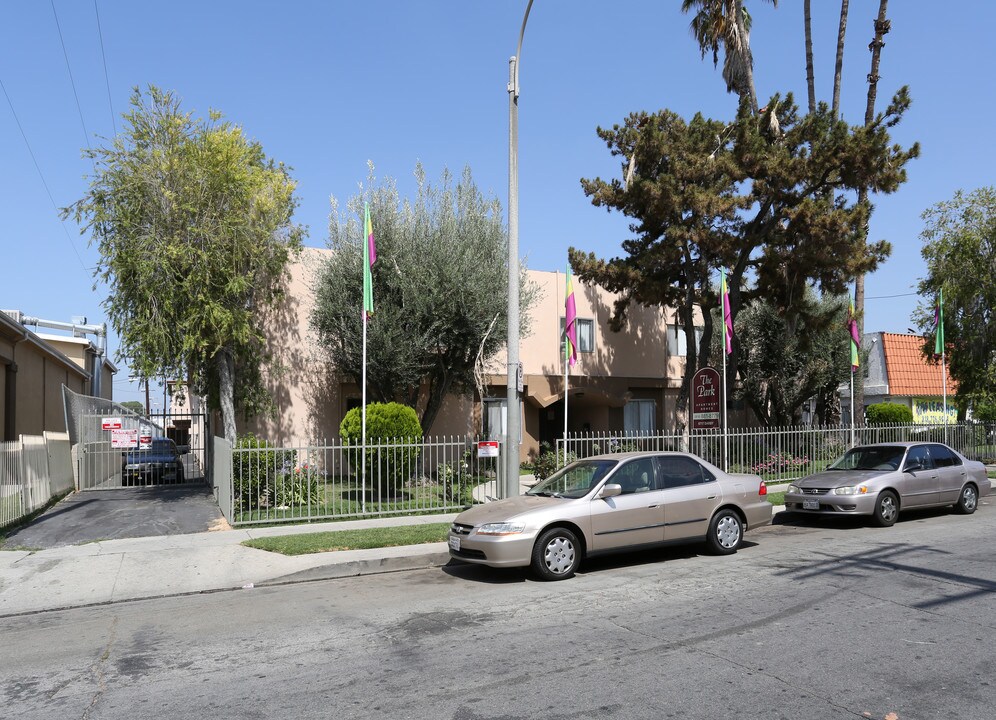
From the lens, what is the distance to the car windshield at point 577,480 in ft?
31.8

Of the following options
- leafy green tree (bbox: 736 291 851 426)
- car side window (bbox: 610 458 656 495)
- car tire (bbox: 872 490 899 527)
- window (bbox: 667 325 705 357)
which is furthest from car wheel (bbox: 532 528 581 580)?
window (bbox: 667 325 705 357)

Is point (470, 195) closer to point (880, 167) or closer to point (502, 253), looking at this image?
point (502, 253)

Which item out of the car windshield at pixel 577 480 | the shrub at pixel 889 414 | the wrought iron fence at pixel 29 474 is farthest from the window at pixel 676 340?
the wrought iron fence at pixel 29 474

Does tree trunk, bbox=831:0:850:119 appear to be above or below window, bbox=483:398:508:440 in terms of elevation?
above

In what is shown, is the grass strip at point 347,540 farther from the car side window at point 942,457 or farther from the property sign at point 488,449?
the car side window at point 942,457

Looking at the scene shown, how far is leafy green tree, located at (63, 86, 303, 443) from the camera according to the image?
49.5 feet

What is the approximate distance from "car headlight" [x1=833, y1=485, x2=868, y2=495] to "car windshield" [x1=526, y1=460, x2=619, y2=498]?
4.99 metres

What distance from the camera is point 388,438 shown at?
1509cm

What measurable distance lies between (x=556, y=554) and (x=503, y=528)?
28.4 inches

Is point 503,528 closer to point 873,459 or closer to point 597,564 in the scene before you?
point 597,564

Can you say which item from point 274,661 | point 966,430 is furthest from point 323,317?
point 966,430

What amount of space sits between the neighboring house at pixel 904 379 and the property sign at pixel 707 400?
63.9ft

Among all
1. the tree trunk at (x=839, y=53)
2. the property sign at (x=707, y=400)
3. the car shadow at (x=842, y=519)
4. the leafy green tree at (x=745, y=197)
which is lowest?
the car shadow at (x=842, y=519)

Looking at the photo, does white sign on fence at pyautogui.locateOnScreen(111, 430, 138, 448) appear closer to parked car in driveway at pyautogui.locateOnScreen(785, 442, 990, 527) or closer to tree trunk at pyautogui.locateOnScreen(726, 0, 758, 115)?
parked car in driveway at pyautogui.locateOnScreen(785, 442, 990, 527)
